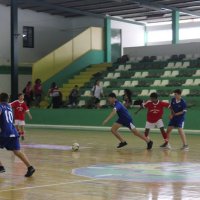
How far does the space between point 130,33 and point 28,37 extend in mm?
8094

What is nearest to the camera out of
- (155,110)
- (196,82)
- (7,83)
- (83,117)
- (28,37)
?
(155,110)

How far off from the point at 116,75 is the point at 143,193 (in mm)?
25498

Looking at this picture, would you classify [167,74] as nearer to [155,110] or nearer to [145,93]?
[145,93]

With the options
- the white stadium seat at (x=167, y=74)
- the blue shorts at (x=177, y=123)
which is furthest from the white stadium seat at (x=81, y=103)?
the blue shorts at (x=177, y=123)

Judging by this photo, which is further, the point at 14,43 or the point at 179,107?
the point at 14,43

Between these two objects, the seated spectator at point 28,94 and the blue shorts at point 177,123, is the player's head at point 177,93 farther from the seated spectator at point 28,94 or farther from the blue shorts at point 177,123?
the seated spectator at point 28,94

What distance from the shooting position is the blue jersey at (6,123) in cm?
1106

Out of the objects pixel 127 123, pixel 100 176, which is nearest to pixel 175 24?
pixel 127 123

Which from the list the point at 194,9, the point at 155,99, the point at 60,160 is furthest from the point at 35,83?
the point at 60,160

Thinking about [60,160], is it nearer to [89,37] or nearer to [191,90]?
[191,90]

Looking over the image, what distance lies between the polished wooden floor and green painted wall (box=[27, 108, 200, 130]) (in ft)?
24.8

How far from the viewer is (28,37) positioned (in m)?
37.7

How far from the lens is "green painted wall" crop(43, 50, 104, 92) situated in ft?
121

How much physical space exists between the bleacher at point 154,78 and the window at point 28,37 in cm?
562
